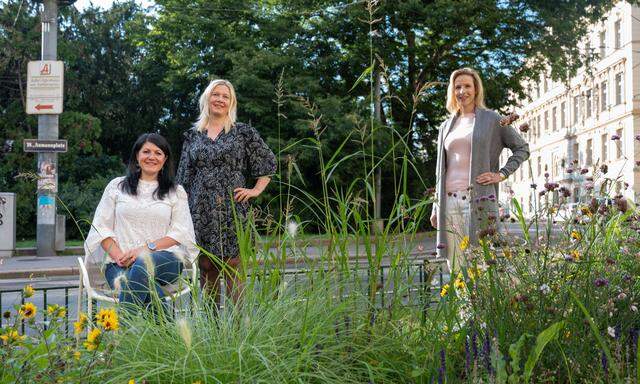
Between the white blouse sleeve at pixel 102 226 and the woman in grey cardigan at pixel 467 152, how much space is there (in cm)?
175

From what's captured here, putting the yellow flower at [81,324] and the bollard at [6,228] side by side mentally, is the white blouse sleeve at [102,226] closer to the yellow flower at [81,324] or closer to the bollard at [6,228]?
the yellow flower at [81,324]

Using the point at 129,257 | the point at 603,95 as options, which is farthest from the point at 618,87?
the point at 129,257

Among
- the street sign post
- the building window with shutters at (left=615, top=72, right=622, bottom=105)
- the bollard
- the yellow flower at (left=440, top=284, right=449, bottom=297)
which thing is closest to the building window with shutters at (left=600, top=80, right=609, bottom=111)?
the building window with shutters at (left=615, top=72, right=622, bottom=105)

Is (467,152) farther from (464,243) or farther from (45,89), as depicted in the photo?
(45,89)

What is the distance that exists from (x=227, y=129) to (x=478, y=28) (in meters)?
17.2

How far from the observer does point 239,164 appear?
15.9 feet

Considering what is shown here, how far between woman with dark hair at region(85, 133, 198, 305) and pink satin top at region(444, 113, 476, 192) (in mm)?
1463

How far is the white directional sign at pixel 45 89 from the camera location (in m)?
15.0

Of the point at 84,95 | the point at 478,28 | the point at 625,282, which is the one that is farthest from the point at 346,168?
the point at 625,282

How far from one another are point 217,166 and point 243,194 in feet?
1.15

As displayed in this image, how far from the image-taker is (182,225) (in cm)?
451

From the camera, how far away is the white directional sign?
15039 millimetres

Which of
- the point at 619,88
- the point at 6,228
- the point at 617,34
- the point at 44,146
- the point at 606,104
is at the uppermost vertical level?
the point at 617,34

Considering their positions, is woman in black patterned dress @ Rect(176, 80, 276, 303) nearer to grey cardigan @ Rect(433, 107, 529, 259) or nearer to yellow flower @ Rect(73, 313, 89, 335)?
grey cardigan @ Rect(433, 107, 529, 259)
